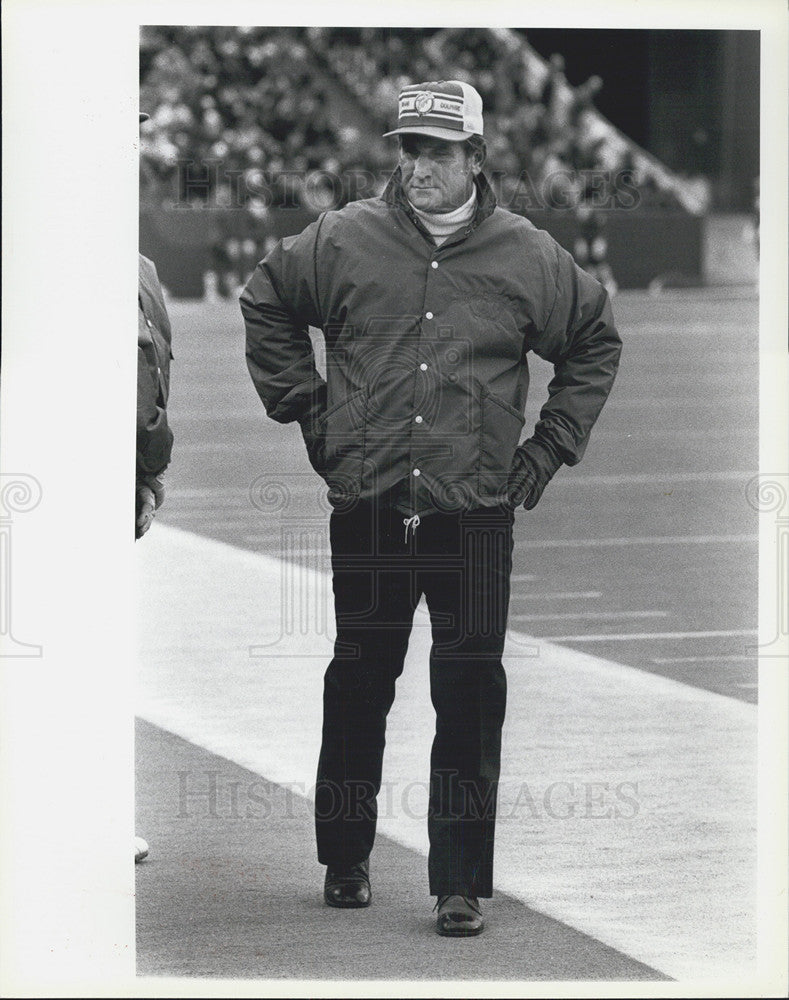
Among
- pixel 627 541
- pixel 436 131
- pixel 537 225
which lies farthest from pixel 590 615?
pixel 537 225

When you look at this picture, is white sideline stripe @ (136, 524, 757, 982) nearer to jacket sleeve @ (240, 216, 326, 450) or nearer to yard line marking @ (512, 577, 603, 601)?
jacket sleeve @ (240, 216, 326, 450)

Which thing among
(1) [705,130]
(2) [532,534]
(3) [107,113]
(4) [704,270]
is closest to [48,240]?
(3) [107,113]

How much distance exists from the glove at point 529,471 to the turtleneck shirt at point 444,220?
A: 1.75 ft

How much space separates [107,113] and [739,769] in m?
2.99

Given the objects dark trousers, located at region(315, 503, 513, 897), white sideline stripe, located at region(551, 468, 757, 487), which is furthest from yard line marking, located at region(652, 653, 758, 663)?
white sideline stripe, located at region(551, 468, 757, 487)

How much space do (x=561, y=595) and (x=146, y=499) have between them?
444 centimetres

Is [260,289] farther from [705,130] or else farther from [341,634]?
[705,130]

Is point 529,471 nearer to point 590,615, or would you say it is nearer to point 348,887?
point 348,887

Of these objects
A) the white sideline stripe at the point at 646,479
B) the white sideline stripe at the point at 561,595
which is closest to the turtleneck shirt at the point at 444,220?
the white sideline stripe at the point at 561,595

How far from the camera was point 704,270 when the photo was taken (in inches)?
1135

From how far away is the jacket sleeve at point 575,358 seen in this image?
4.93 metres

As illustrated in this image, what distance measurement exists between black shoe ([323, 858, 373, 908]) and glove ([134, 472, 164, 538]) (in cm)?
96

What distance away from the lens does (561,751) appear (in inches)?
256

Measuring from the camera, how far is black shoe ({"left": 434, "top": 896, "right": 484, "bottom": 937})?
4848 millimetres
